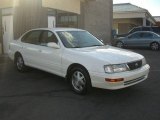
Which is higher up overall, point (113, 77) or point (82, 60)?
point (82, 60)

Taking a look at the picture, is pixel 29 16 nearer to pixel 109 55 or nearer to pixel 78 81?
pixel 78 81

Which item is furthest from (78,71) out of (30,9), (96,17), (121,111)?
(96,17)

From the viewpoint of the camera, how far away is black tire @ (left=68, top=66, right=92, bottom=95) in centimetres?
690

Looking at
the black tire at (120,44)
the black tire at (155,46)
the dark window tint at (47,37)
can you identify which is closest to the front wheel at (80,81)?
the dark window tint at (47,37)

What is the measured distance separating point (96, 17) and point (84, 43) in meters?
14.4

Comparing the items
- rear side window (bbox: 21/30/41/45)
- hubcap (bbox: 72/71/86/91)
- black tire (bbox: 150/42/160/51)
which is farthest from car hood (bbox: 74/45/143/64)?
black tire (bbox: 150/42/160/51)

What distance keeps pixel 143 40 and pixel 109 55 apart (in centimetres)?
1359

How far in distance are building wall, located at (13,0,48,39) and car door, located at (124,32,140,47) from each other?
854 centimetres

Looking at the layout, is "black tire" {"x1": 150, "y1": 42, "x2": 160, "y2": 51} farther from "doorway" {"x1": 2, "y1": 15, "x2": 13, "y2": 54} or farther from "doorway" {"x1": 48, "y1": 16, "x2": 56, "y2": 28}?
"doorway" {"x1": 2, "y1": 15, "x2": 13, "y2": 54}

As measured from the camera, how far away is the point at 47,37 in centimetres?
863

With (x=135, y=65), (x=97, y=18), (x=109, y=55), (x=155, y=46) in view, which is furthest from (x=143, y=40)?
(x=109, y=55)

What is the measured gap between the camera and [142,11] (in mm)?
30594

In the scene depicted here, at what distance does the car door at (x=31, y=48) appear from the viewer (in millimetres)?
8720

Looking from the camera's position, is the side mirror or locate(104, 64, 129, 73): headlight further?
the side mirror
